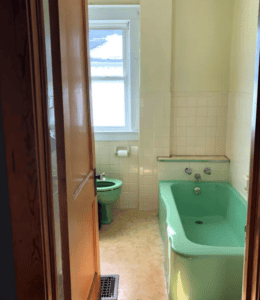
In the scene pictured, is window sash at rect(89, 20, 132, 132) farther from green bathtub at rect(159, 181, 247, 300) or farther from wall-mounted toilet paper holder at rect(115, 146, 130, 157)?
green bathtub at rect(159, 181, 247, 300)

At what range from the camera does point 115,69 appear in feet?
12.6

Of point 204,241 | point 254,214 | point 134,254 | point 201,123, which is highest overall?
point 201,123

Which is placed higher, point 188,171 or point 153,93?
point 153,93

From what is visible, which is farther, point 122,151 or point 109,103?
point 109,103

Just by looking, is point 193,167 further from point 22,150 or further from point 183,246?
point 22,150

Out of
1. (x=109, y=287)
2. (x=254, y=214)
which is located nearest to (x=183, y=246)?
(x=109, y=287)

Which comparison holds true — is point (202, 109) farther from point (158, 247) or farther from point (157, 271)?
point (157, 271)

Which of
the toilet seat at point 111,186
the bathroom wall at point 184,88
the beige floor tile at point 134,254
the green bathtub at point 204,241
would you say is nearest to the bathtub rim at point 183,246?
the green bathtub at point 204,241

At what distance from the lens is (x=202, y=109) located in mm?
3732

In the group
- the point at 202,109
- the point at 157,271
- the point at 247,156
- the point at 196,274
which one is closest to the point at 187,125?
the point at 202,109

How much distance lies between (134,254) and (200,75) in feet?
6.86

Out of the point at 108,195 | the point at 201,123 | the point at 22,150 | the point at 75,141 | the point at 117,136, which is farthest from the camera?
the point at 117,136

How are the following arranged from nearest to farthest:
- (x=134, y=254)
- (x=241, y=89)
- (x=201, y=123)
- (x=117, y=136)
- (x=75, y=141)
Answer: (x=75, y=141) < (x=134, y=254) < (x=241, y=89) < (x=201, y=123) < (x=117, y=136)

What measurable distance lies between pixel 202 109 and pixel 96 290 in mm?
2392
